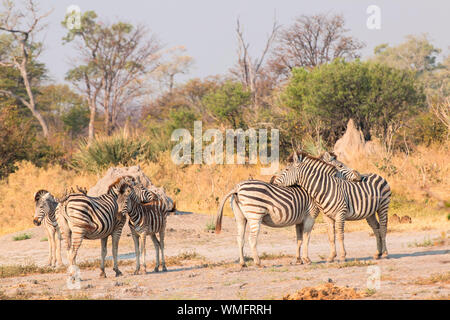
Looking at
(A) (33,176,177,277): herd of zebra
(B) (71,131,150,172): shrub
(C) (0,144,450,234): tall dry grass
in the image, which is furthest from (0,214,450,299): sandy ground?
(B) (71,131,150,172): shrub

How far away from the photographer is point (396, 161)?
23484 millimetres

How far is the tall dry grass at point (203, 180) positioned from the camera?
2089 cm

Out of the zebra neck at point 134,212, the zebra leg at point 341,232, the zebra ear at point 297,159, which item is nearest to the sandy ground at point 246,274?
the zebra leg at point 341,232

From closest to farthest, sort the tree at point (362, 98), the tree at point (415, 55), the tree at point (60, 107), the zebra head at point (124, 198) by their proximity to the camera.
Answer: the zebra head at point (124, 198), the tree at point (362, 98), the tree at point (60, 107), the tree at point (415, 55)

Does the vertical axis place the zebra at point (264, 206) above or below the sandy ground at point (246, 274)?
above

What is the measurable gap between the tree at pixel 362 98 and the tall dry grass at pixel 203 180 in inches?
142

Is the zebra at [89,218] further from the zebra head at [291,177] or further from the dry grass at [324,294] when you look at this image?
the dry grass at [324,294]

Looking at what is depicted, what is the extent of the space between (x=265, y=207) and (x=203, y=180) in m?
14.7

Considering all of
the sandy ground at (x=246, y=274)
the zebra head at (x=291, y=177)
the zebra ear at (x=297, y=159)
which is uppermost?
the zebra ear at (x=297, y=159)

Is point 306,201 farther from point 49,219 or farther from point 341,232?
point 49,219

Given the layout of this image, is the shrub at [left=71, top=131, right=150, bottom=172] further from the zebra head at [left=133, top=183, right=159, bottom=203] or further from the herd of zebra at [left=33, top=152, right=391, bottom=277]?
the herd of zebra at [left=33, top=152, right=391, bottom=277]

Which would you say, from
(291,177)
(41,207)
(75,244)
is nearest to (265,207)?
(291,177)
